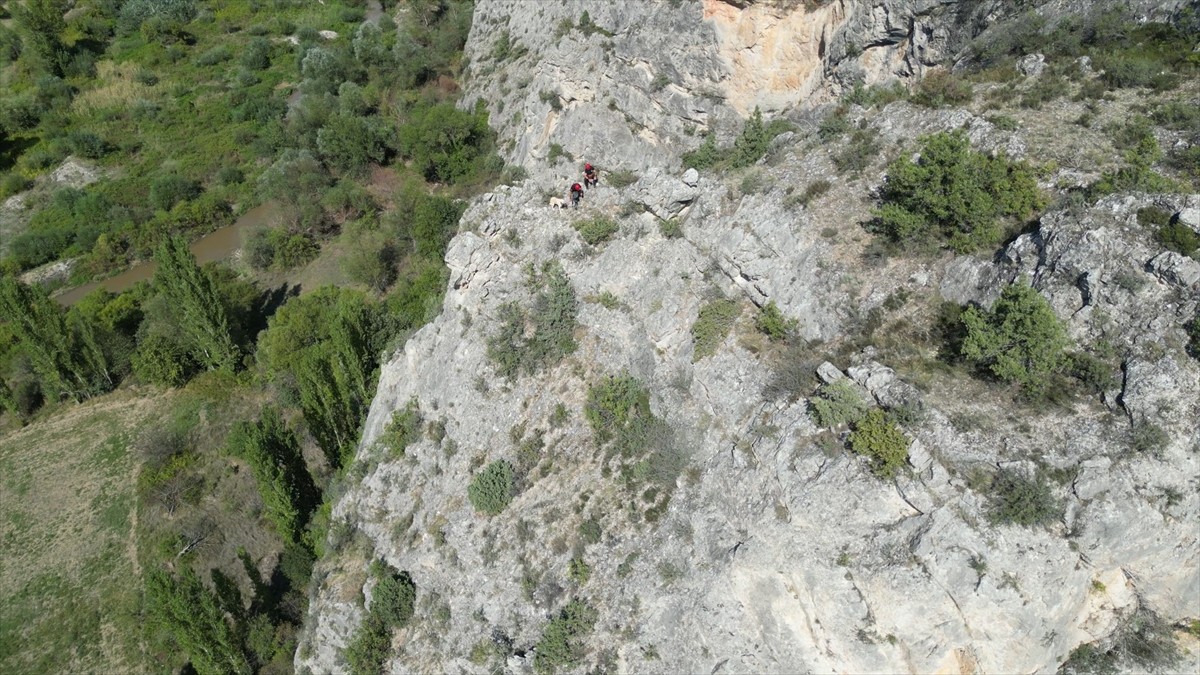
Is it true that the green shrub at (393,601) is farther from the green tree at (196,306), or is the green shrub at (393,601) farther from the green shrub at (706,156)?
the green tree at (196,306)

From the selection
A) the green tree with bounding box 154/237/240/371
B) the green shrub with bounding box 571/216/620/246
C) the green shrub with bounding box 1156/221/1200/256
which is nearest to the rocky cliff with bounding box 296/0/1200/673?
the green shrub with bounding box 1156/221/1200/256

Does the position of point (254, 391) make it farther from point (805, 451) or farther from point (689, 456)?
point (805, 451)

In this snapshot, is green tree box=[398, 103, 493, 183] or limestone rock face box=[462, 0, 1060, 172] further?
green tree box=[398, 103, 493, 183]

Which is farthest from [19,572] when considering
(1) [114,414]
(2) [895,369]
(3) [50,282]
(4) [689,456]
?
(2) [895,369]

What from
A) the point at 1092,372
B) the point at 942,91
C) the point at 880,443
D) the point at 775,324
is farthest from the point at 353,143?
the point at 1092,372

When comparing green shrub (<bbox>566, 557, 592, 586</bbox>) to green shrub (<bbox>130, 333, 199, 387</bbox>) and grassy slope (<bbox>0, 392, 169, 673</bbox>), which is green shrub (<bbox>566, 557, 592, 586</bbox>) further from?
green shrub (<bbox>130, 333, 199, 387</bbox>)

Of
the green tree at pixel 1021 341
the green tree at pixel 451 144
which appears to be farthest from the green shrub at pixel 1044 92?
the green tree at pixel 451 144
